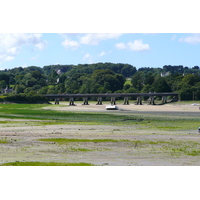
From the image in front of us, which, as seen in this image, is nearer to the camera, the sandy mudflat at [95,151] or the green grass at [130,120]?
the sandy mudflat at [95,151]

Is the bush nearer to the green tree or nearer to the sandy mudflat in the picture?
the green tree

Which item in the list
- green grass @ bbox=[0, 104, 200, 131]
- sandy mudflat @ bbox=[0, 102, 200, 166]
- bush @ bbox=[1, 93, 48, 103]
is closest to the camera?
sandy mudflat @ bbox=[0, 102, 200, 166]

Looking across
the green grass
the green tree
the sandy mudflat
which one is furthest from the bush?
the sandy mudflat

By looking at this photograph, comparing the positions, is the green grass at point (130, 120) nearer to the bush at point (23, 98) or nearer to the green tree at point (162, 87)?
the bush at point (23, 98)

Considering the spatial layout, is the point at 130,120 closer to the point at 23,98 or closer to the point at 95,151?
the point at 95,151

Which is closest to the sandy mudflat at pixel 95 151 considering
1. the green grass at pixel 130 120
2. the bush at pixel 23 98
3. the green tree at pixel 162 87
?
the green grass at pixel 130 120

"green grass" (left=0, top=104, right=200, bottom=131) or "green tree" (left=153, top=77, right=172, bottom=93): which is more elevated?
Result: "green tree" (left=153, top=77, right=172, bottom=93)

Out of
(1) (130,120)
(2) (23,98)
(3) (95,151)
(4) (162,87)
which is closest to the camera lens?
(3) (95,151)

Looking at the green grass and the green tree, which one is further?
the green tree

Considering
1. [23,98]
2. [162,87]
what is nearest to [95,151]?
[23,98]
